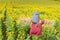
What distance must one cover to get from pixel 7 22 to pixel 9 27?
436mm

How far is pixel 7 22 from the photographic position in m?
10.7

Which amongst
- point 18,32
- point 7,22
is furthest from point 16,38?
point 7,22

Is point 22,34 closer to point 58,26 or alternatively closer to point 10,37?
point 10,37

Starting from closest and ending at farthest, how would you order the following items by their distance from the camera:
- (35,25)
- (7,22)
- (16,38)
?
(35,25)
(16,38)
(7,22)

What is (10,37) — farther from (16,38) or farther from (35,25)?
(35,25)

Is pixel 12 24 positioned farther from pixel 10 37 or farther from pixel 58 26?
pixel 58 26

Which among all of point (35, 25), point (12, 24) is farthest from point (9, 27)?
point (35, 25)

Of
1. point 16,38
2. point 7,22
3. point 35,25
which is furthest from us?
point 7,22

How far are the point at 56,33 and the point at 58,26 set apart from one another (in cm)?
73

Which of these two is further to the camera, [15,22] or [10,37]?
[15,22]

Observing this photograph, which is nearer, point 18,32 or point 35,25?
point 35,25

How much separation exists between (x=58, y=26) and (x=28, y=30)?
1.03 metres

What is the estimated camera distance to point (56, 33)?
985cm

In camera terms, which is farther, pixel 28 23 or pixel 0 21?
pixel 0 21
